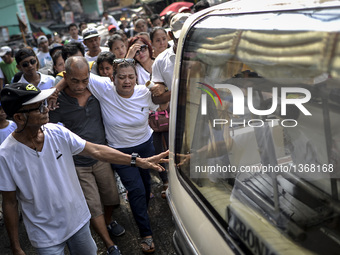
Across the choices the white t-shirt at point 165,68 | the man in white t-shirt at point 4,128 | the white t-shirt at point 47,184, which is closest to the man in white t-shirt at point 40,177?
the white t-shirt at point 47,184

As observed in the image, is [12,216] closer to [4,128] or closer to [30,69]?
[4,128]

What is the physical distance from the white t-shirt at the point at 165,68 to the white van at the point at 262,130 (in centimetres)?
151

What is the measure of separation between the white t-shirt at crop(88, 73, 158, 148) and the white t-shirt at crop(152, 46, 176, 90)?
0.33 meters

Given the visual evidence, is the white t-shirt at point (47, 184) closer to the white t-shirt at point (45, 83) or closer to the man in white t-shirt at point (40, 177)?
the man in white t-shirt at point (40, 177)

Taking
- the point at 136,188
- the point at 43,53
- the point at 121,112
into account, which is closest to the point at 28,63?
the point at 121,112

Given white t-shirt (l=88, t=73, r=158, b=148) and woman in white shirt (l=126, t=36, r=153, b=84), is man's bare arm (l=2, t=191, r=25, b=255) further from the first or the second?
woman in white shirt (l=126, t=36, r=153, b=84)

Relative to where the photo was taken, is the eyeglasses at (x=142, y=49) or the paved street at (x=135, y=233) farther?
the eyeglasses at (x=142, y=49)

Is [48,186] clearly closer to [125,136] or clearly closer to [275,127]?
[125,136]

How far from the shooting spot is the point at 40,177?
2.22 m

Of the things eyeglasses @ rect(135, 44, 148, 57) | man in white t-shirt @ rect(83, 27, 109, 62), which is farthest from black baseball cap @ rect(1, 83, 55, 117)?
man in white t-shirt @ rect(83, 27, 109, 62)

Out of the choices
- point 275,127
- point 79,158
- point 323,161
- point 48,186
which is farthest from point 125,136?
point 323,161

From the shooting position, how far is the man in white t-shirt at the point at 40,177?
2.13 metres

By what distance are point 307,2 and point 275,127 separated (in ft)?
1.58

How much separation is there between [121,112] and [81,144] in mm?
790
